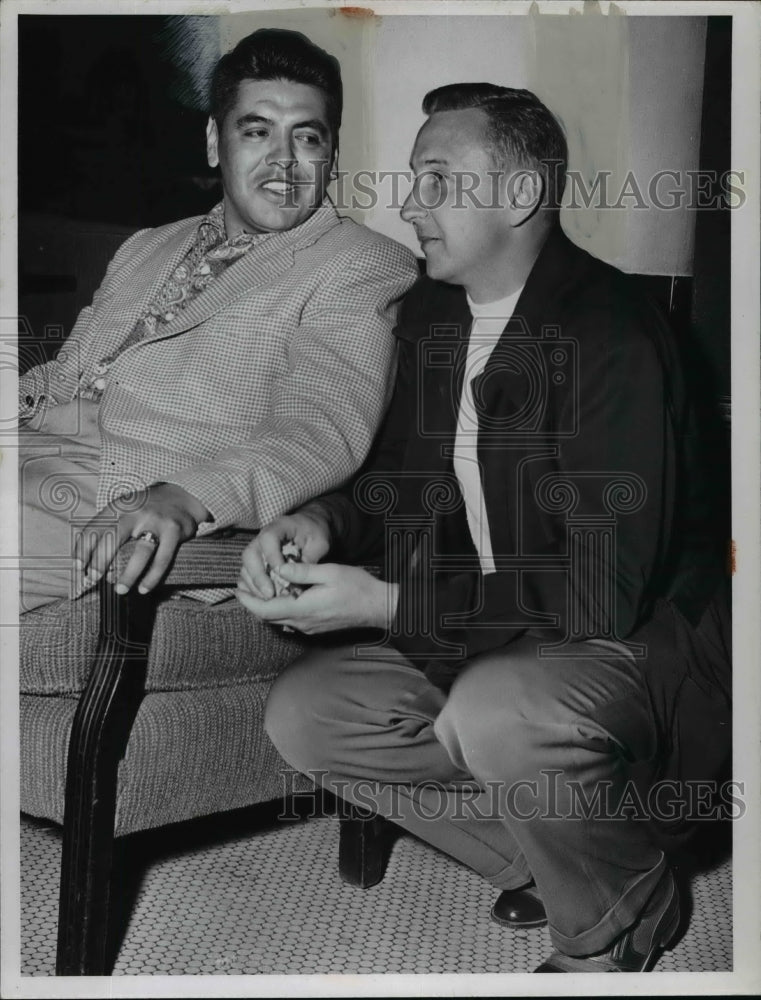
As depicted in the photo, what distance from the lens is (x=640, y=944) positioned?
5.82 feet

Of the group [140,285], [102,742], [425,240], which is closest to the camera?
[102,742]

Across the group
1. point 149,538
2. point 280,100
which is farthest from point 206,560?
point 280,100

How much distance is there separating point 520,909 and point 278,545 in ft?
2.29

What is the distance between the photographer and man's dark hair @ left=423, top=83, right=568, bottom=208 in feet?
5.73

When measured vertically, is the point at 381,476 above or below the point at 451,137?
below

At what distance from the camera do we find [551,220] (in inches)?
69.2

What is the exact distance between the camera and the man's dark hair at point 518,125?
68.8 inches

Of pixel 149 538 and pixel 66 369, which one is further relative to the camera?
pixel 66 369

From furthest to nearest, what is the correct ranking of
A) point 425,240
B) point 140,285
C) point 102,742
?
point 140,285
point 425,240
point 102,742

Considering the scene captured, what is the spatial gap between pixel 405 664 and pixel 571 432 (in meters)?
0.44

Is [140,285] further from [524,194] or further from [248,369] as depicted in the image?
[524,194]

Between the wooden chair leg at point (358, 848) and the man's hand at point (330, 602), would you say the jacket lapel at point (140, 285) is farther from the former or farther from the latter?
the wooden chair leg at point (358, 848)

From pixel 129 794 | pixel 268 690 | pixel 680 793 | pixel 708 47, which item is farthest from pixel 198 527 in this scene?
pixel 708 47

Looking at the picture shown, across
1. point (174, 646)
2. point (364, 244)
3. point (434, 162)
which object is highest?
point (434, 162)
